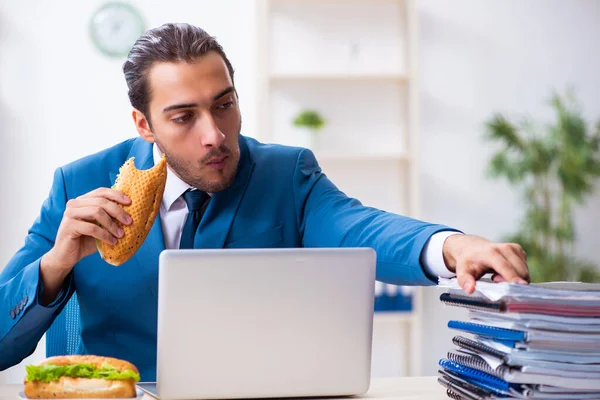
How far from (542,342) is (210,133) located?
3.27 ft

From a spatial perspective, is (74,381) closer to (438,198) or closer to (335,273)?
(335,273)

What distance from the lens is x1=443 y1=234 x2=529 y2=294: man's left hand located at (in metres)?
1.23

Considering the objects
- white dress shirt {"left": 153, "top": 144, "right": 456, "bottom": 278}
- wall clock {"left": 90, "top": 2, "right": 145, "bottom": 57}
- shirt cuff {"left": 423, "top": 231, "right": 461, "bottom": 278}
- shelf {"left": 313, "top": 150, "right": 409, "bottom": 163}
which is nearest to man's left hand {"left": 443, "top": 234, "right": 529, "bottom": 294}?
shirt cuff {"left": 423, "top": 231, "right": 461, "bottom": 278}

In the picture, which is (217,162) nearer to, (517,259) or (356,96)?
(517,259)

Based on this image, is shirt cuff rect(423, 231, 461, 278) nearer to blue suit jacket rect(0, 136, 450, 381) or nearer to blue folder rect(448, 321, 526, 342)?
blue suit jacket rect(0, 136, 450, 381)

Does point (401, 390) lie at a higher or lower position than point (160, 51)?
lower

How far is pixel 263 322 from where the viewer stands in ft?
3.95

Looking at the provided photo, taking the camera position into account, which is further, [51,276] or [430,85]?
[430,85]

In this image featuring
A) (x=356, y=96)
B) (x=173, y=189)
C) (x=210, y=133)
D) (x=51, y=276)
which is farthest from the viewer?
(x=356, y=96)

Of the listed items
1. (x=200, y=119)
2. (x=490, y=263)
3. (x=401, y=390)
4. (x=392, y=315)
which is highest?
(x=200, y=119)

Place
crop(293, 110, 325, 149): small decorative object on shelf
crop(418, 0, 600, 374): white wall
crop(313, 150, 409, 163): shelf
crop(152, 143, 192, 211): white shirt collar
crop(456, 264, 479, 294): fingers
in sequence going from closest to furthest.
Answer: crop(456, 264, 479, 294): fingers, crop(152, 143, 192, 211): white shirt collar, crop(313, 150, 409, 163): shelf, crop(293, 110, 325, 149): small decorative object on shelf, crop(418, 0, 600, 374): white wall

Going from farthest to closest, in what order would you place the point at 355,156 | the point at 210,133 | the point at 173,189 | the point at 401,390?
the point at 355,156, the point at 173,189, the point at 210,133, the point at 401,390

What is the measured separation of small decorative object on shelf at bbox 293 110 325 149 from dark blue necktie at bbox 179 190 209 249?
2.39 metres

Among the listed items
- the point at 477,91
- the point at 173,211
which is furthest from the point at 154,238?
the point at 477,91
